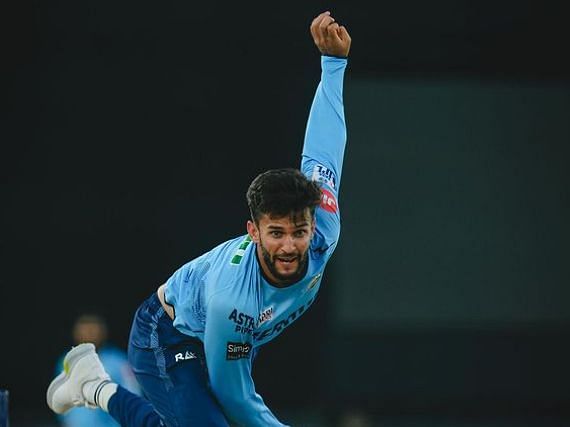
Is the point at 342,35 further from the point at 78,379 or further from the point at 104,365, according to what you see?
the point at 104,365

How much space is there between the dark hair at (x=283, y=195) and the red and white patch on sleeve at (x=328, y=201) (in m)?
0.22

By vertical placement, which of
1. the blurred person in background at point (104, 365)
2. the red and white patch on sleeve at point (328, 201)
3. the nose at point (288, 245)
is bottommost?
the blurred person in background at point (104, 365)

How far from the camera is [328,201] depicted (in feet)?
18.3

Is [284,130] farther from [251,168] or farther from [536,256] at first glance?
[536,256]

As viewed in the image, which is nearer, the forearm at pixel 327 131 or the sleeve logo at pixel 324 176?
the sleeve logo at pixel 324 176

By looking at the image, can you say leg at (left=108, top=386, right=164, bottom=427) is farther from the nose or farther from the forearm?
the forearm

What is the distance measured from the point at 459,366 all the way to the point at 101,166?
3.61m

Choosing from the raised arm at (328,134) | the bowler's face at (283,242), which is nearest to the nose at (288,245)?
the bowler's face at (283,242)

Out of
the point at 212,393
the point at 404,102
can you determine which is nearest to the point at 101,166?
the point at 404,102

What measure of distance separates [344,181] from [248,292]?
18.8 ft

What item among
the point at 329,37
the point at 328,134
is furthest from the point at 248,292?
the point at 329,37

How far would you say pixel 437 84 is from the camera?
11086 mm

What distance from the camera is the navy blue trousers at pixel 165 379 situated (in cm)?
562

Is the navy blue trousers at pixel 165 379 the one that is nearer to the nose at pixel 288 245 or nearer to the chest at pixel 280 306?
the chest at pixel 280 306
